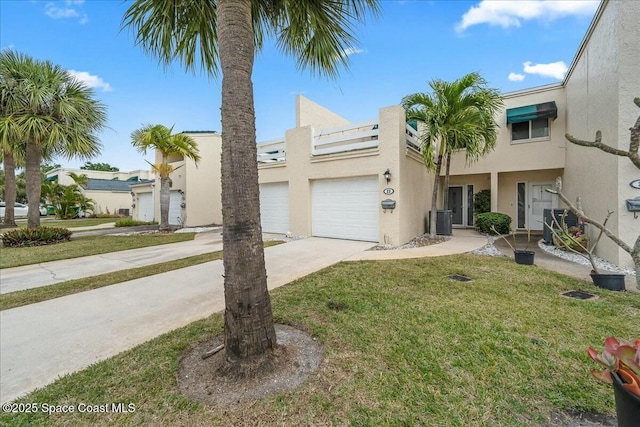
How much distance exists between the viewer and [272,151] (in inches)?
480

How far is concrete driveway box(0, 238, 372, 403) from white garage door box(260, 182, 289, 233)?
5.66 m

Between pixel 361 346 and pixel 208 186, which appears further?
pixel 208 186

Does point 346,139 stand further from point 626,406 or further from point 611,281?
point 626,406

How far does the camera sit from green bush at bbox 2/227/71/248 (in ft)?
31.9

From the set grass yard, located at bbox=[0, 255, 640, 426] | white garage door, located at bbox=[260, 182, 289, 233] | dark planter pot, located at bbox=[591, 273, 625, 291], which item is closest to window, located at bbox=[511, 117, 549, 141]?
dark planter pot, located at bbox=[591, 273, 625, 291]

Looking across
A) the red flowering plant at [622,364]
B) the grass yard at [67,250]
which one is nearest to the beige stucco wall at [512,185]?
the red flowering plant at [622,364]

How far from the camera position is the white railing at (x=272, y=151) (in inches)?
465

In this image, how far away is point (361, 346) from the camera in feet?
9.95

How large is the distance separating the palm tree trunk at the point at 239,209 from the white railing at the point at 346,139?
700cm

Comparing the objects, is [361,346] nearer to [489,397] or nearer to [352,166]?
[489,397]

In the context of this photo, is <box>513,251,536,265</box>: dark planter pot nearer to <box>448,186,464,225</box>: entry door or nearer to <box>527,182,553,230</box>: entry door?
<box>527,182,553,230</box>: entry door

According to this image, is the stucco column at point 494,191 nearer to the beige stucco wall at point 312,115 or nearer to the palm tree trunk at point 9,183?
the beige stucco wall at point 312,115

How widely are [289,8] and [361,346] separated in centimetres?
458

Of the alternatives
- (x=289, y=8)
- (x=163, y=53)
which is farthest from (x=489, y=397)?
(x=163, y=53)
